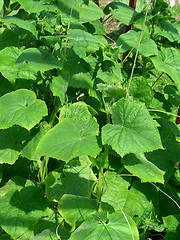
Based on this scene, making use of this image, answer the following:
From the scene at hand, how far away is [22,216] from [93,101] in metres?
0.74

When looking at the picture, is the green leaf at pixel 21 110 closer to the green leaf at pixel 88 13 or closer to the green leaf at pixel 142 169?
the green leaf at pixel 142 169

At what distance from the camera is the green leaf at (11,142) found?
150 centimetres

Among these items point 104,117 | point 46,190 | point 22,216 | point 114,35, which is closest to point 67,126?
point 46,190

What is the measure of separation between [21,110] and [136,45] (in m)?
0.81

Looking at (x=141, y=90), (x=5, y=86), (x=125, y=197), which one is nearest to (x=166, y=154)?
(x=125, y=197)

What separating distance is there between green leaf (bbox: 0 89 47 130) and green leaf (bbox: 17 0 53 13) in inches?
17.8

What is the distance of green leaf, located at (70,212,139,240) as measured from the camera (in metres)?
1.13

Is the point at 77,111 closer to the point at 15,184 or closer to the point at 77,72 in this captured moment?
the point at 77,72

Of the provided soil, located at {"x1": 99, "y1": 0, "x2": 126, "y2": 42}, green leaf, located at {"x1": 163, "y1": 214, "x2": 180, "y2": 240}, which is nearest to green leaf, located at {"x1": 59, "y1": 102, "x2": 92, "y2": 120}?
green leaf, located at {"x1": 163, "y1": 214, "x2": 180, "y2": 240}

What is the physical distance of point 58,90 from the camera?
1517mm

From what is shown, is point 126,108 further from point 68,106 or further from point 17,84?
point 17,84

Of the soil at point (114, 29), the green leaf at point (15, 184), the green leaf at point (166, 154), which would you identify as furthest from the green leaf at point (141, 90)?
the soil at point (114, 29)

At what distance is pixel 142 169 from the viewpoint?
1.28m

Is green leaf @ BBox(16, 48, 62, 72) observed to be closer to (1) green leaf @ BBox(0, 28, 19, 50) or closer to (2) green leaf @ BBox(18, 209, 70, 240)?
(1) green leaf @ BBox(0, 28, 19, 50)
